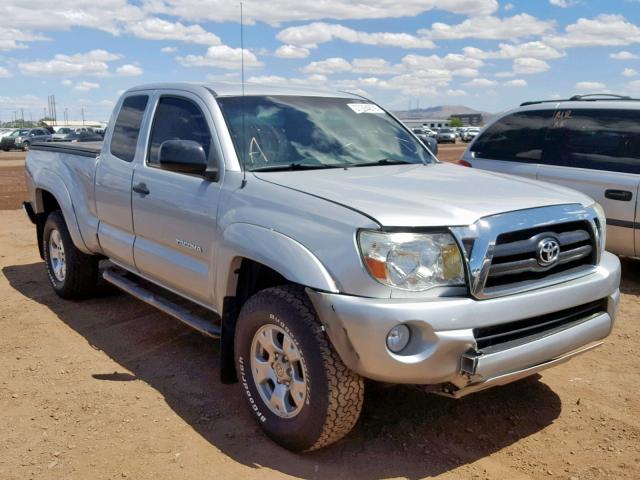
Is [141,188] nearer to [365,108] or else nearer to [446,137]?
[365,108]

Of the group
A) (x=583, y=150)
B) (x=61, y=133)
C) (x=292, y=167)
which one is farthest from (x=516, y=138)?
(x=61, y=133)

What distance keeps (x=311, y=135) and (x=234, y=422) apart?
1866mm

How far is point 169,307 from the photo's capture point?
4645mm

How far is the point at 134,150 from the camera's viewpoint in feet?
16.6

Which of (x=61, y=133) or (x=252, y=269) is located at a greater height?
(x=61, y=133)

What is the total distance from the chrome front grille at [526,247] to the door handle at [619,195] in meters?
3.09

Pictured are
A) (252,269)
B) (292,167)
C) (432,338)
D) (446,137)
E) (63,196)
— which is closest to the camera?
(432,338)

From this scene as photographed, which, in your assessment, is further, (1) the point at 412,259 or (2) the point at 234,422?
(2) the point at 234,422

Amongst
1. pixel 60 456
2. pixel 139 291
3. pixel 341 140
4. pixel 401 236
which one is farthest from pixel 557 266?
pixel 139 291

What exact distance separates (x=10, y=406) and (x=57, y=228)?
2457 mm

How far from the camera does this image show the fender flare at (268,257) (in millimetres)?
3166

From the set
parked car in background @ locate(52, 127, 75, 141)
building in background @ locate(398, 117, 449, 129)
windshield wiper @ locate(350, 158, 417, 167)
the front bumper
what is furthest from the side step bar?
building in background @ locate(398, 117, 449, 129)

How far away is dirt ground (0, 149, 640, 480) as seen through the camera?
3398mm

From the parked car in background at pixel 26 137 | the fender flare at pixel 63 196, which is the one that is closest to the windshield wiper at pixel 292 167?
the fender flare at pixel 63 196
